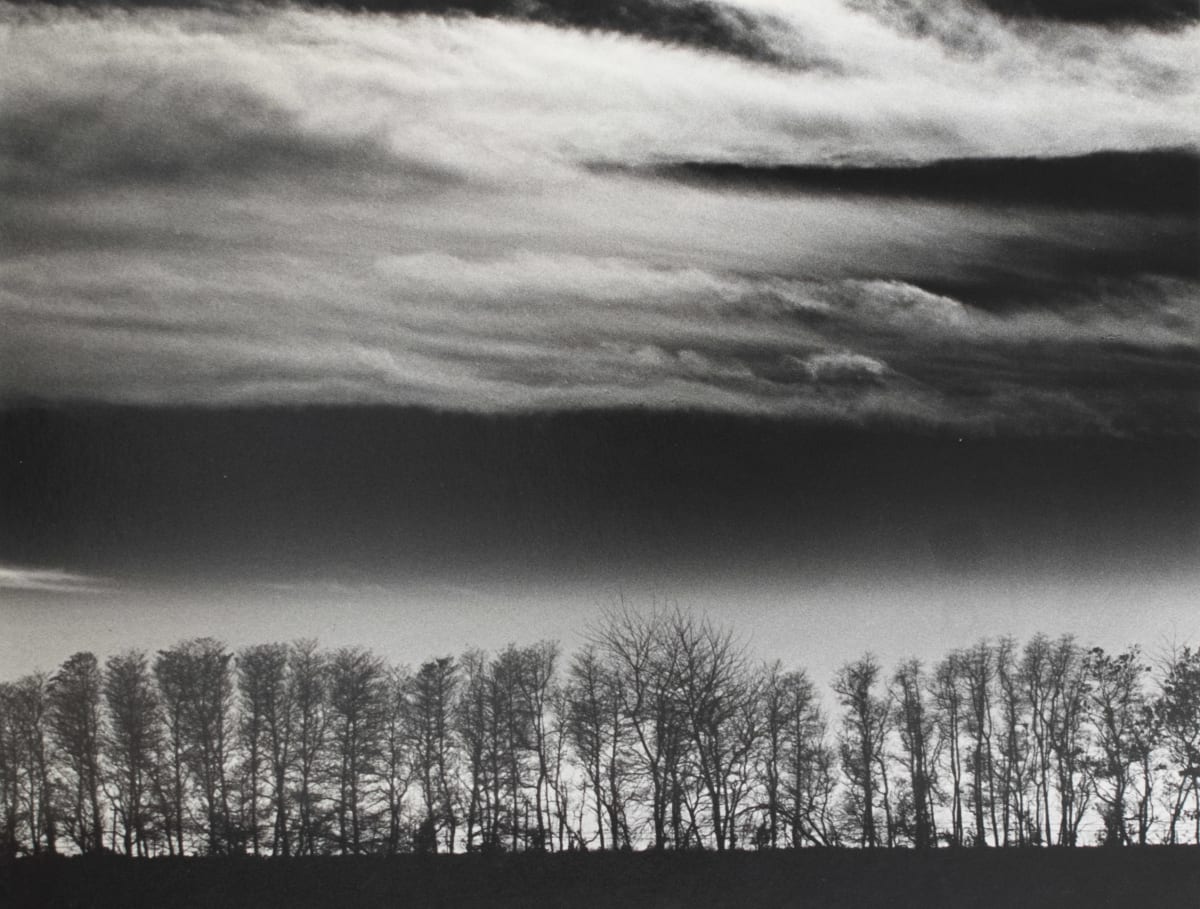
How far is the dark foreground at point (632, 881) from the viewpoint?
12.7 meters

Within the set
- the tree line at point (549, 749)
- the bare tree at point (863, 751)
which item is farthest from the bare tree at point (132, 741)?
the bare tree at point (863, 751)

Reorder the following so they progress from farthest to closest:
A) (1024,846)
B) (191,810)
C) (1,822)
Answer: (1024,846) < (191,810) < (1,822)

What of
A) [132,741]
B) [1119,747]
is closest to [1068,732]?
[1119,747]

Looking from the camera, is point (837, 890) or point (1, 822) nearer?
point (1, 822)

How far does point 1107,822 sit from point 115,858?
12151 mm

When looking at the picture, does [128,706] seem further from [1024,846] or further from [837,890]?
[1024,846]

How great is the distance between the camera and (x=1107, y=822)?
14.3 meters

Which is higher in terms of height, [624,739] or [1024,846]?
[624,739]

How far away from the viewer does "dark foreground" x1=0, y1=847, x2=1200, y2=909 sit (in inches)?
500

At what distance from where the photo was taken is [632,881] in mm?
13227

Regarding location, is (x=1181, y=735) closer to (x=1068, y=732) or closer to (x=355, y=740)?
(x=1068, y=732)

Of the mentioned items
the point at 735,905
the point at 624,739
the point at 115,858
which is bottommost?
the point at 735,905

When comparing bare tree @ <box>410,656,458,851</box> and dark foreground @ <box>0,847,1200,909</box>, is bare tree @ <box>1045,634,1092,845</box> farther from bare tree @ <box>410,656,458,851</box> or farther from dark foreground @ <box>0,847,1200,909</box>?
bare tree @ <box>410,656,458,851</box>

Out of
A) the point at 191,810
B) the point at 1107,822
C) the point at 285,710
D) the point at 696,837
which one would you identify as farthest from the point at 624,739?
the point at 1107,822
